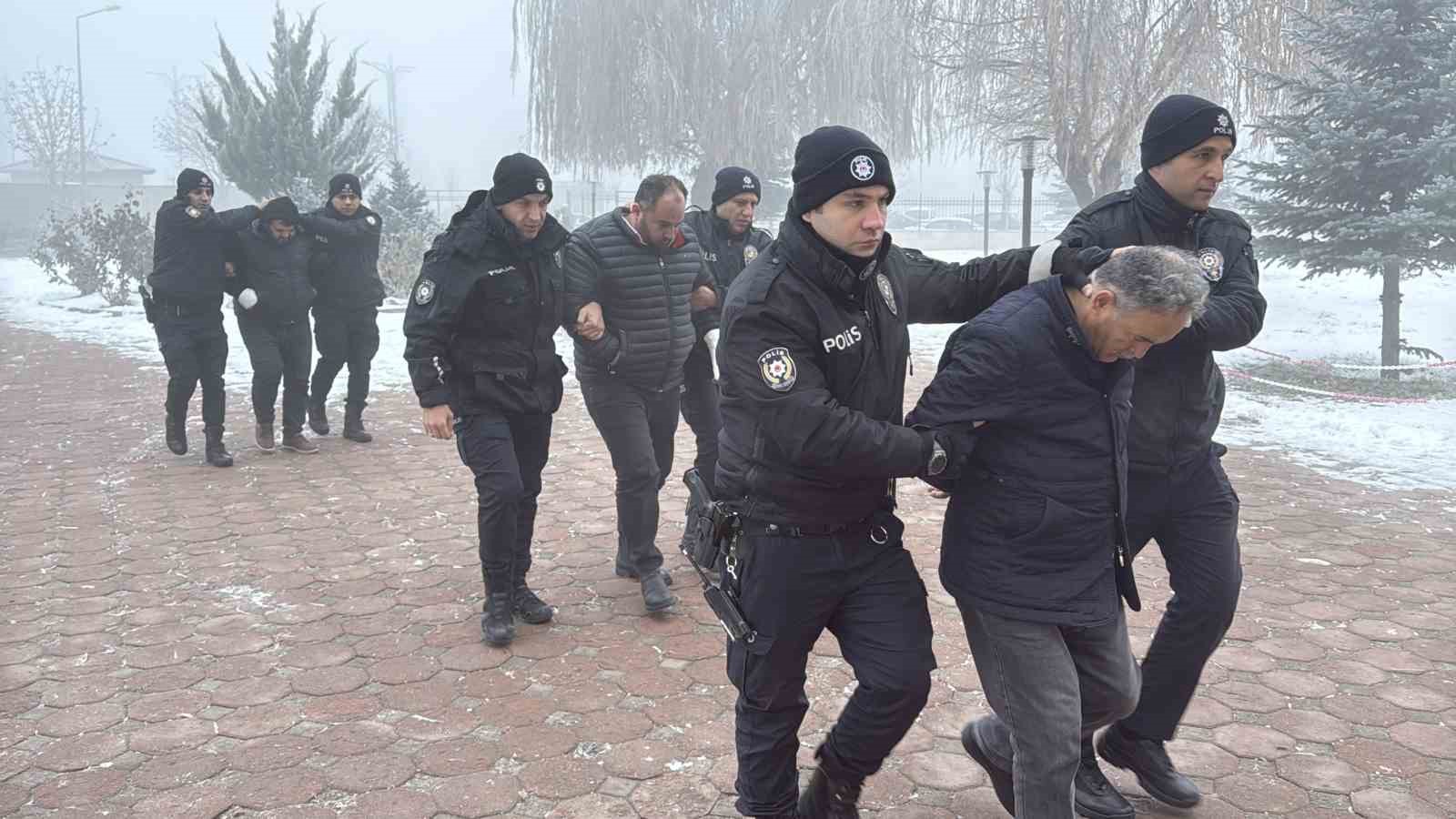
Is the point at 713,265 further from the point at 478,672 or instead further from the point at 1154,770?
the point at 1154,770

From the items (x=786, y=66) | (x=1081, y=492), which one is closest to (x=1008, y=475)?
(x=1081, y=492)

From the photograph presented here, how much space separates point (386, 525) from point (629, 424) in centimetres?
219

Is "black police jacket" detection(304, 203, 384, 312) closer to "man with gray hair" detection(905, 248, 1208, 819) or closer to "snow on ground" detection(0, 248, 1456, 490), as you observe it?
"snow on ground" detection(0, 248, 1456, 490)

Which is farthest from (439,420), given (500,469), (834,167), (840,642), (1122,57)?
(1122,57)

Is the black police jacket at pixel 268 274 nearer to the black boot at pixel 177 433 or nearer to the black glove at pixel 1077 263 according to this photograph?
the black boot at pixel 177 433

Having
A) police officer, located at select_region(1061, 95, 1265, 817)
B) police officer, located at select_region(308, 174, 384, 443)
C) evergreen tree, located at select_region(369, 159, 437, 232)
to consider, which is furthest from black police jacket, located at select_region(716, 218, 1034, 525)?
evergreen tree, located at select_region(369, 159, 437, 232)

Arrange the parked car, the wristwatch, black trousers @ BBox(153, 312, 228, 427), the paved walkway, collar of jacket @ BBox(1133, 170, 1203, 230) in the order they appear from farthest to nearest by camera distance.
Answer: the parked car < black trousers @ BBox(153, 312, 228, 427) < the paved walkway < collar of jacket @ BBox(1133, 170, 1203, 230) < the wristwatch

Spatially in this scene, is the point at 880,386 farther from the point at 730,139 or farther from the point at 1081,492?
the point at 730,139

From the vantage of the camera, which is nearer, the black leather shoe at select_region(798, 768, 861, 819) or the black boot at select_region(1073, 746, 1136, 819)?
the black leather shoe at select_region(798, 768, 861, 819)

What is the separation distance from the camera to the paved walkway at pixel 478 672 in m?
3.41

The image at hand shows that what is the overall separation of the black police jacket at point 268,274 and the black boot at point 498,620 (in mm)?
4324

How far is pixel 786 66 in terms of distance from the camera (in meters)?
23.2

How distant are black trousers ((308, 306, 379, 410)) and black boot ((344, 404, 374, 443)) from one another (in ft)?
0.41

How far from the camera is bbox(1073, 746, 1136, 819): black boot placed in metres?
3.11
